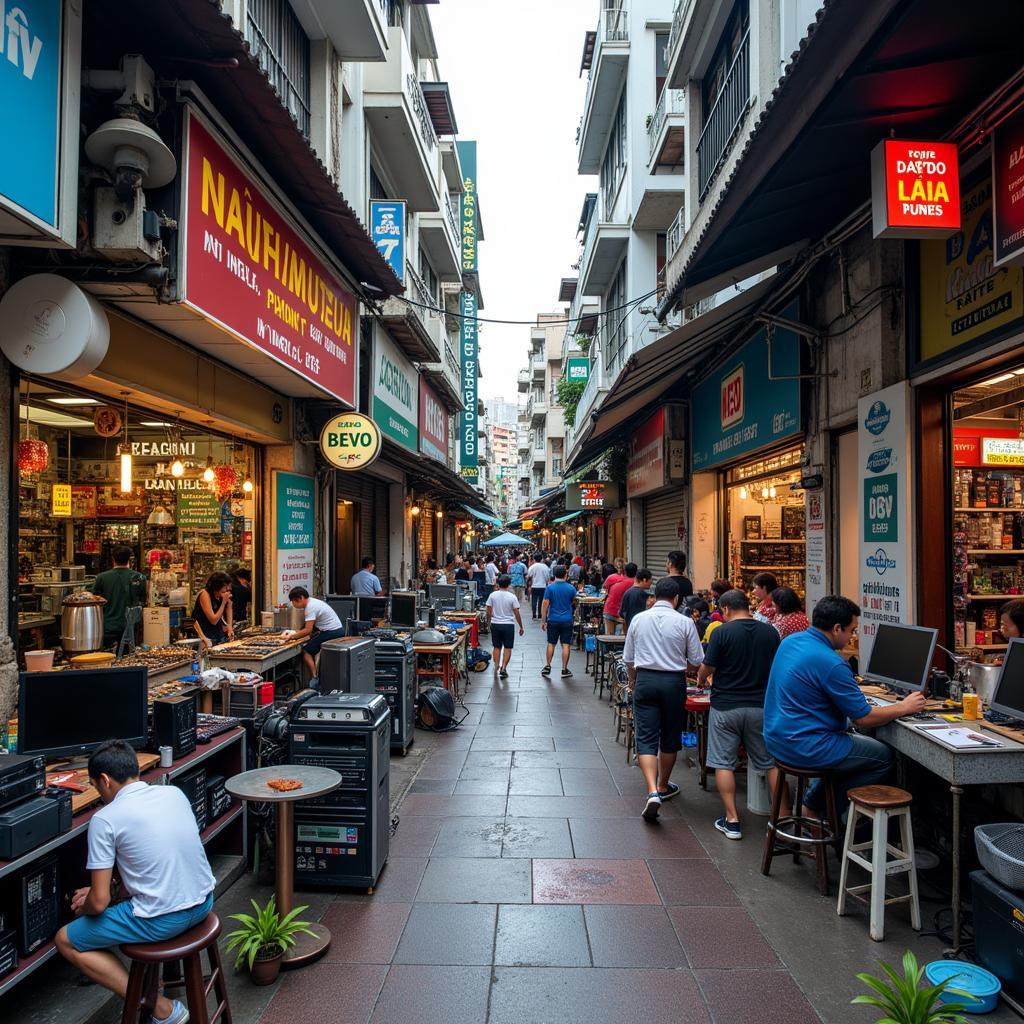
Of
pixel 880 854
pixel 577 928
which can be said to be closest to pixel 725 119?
pixel 880 854

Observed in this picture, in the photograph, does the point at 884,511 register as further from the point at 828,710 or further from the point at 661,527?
the point at 661,527

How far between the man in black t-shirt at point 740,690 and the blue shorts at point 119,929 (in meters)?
4.17

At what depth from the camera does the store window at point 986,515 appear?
6.54 m

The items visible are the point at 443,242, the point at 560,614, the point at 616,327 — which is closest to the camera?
the point at 560,614

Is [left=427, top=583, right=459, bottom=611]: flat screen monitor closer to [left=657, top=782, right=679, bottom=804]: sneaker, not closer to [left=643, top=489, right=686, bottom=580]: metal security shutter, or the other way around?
[left=643, top=489, right=686, bottom=580]: metal security shutter

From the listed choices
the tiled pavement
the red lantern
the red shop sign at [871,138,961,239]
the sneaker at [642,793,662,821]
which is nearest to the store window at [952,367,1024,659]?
the red shop sign at [871,138,961,239]

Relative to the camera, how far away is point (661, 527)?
1809cm

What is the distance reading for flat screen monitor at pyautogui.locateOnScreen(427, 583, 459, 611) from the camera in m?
14.6

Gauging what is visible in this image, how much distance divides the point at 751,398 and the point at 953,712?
632 centimetres

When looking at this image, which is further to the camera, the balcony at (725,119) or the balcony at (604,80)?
the balcony at (604,80)

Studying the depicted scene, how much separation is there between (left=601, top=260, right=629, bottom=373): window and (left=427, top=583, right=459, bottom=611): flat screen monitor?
6.99 metres

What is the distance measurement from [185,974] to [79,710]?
1.76 m

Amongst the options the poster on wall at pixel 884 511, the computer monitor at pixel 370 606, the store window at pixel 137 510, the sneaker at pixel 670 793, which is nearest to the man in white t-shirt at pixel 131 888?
the sneaker at pixel 670 793

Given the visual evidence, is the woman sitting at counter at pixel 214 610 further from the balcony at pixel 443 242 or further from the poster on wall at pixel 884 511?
the balcony at pixel 443 242
